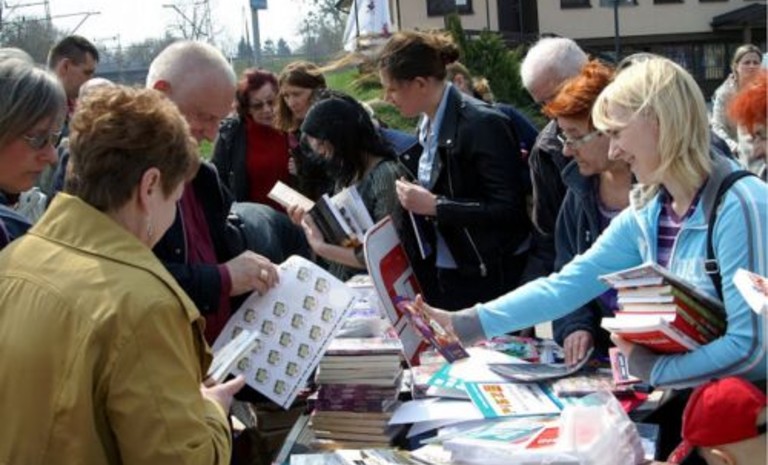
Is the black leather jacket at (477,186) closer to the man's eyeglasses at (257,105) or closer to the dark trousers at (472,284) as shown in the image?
the dark trousers at (472,284)

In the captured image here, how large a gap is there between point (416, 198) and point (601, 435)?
59.9 inches

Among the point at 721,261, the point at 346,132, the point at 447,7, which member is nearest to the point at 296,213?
the point at 346,132

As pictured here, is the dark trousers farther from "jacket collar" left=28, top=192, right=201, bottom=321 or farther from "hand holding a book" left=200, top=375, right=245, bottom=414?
"jacket collar" left=28, top=192, right=201, bottom=321

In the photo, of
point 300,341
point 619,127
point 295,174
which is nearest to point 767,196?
point 619,127

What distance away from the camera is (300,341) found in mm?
2348

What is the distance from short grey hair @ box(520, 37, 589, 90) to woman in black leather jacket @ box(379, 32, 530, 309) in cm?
53

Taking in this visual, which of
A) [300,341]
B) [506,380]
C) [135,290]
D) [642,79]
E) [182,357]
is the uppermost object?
[642,79]

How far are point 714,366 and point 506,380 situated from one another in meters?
0.68

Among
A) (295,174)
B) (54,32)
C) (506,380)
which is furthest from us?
(54,32)

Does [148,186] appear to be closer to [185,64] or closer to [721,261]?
[185,64]

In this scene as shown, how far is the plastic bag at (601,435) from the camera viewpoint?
1.92 m

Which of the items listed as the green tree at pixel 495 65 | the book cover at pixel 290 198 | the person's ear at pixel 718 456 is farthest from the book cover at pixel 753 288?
the green tree at pixel 495 65

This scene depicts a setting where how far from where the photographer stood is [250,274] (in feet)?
7.97

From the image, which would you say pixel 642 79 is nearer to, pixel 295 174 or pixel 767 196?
pixel 767 196
